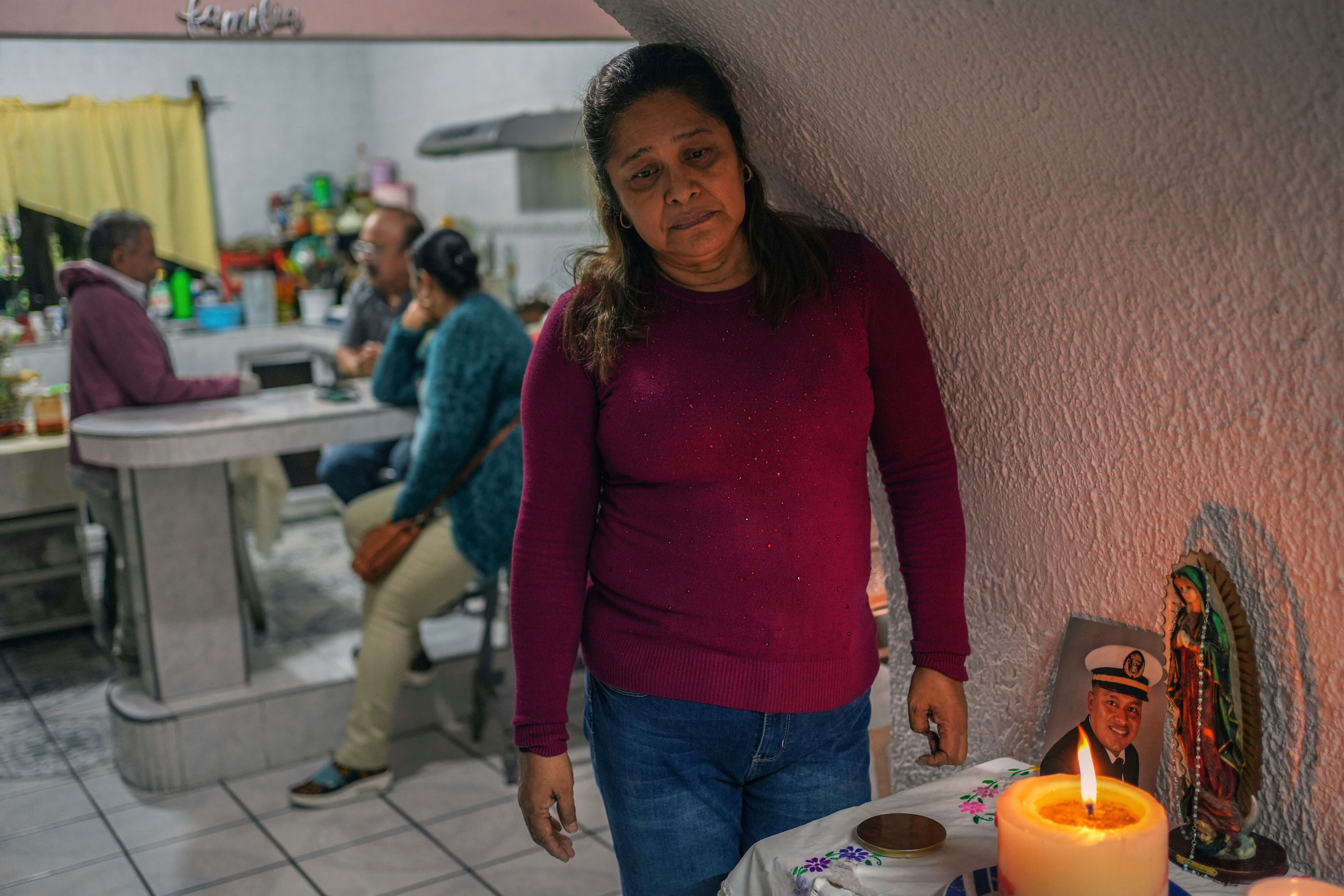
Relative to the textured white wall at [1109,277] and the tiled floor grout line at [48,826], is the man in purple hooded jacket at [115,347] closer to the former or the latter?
the tiled floor grout line at [48,826]

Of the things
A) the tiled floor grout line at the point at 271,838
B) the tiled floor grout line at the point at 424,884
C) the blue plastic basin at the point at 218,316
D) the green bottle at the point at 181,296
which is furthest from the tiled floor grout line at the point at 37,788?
the green bottle at the point at 181,296

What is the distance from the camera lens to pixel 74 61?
6383 mm

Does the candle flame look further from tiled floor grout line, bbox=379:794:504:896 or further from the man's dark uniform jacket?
tiled floor grout line, bbox=379:794:504:896

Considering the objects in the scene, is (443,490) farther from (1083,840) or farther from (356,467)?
(1083,840)

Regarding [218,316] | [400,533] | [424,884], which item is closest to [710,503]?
[424,884]

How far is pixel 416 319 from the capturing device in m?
3.28

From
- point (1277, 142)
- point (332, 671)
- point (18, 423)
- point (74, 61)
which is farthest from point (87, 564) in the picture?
point (1277, 142)

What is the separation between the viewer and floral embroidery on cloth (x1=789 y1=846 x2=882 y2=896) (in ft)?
3.23

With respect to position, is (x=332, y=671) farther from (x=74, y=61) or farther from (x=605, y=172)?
(x=74, y=61)

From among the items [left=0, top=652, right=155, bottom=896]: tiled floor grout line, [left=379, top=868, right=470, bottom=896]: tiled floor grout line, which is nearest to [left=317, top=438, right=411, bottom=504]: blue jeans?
[left=0, top=652, right=155, bottom=896]: tiled floor grout line

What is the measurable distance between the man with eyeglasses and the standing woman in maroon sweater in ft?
8.44

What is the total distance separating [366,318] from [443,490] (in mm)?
1546

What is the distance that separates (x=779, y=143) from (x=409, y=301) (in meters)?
2.75

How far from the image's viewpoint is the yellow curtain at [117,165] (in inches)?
234
